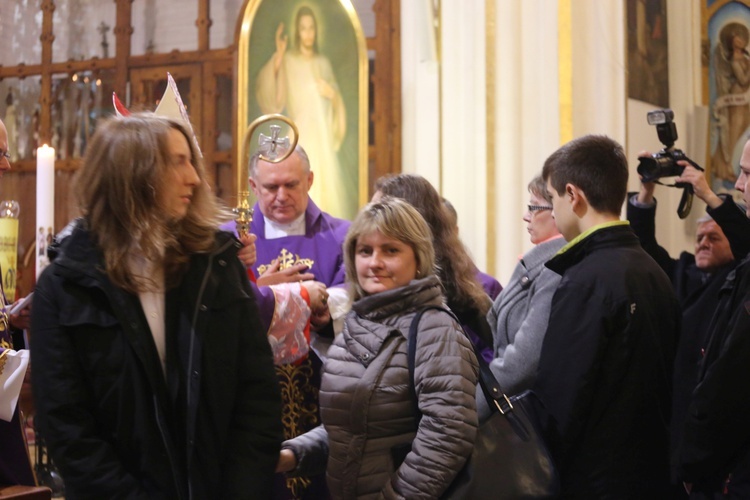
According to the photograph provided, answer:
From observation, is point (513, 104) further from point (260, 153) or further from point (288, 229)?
point (260, 153)

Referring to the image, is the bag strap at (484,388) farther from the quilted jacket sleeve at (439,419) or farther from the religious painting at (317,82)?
the religious painting at (317,82)

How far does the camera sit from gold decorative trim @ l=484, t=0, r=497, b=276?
665cm

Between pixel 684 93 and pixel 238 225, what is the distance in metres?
5.53

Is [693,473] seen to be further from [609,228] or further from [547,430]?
[609,228]

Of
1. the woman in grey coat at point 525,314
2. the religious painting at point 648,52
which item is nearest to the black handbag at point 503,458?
the woman in grey coat at point 525,314

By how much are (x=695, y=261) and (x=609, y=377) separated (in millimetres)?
2413

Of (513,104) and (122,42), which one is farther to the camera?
(122,42)

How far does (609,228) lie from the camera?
297cm

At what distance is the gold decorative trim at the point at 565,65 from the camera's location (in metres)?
6.40

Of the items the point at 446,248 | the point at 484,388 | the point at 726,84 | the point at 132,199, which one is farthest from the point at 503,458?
the point at 726,84

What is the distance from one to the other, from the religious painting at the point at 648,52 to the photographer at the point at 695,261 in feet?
7.36

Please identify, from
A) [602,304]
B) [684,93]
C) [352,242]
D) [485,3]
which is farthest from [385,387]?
[684,93]

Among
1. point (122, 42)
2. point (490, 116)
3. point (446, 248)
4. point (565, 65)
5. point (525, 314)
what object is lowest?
point (525, 314)

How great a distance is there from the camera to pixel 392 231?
9.29 ft
